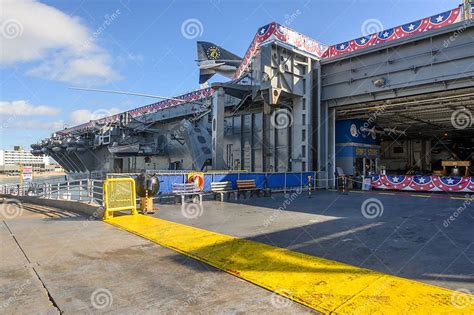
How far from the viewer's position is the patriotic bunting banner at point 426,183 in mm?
18281

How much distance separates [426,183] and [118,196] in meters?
18.5

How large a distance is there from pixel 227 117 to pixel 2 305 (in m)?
25.6

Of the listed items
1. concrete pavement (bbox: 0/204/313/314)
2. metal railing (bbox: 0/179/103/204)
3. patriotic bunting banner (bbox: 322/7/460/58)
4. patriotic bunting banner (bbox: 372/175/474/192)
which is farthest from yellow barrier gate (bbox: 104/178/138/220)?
patriotic bunting banner (bbox: 372/175/474/192)

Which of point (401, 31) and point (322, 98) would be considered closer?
point (401, 31)

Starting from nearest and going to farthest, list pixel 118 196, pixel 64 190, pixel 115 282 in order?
pixel 115 282 < pixel 118 196 < pixel 64 190

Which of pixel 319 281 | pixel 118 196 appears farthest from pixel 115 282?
pixel 118 196

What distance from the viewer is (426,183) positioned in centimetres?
1939

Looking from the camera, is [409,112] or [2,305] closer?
[2,305]

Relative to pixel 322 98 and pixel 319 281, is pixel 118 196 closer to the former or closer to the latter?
pixel 319 281

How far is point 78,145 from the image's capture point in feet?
137

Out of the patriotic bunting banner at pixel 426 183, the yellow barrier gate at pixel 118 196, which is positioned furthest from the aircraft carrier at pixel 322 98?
the yellow barrier gate at pixel 118 196

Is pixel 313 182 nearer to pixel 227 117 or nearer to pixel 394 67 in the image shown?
pixel 394 67

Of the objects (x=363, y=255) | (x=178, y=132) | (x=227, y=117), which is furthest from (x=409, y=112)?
(x=363, y=255)

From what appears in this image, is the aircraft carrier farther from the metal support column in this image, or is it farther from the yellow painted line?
the yellow painted line
